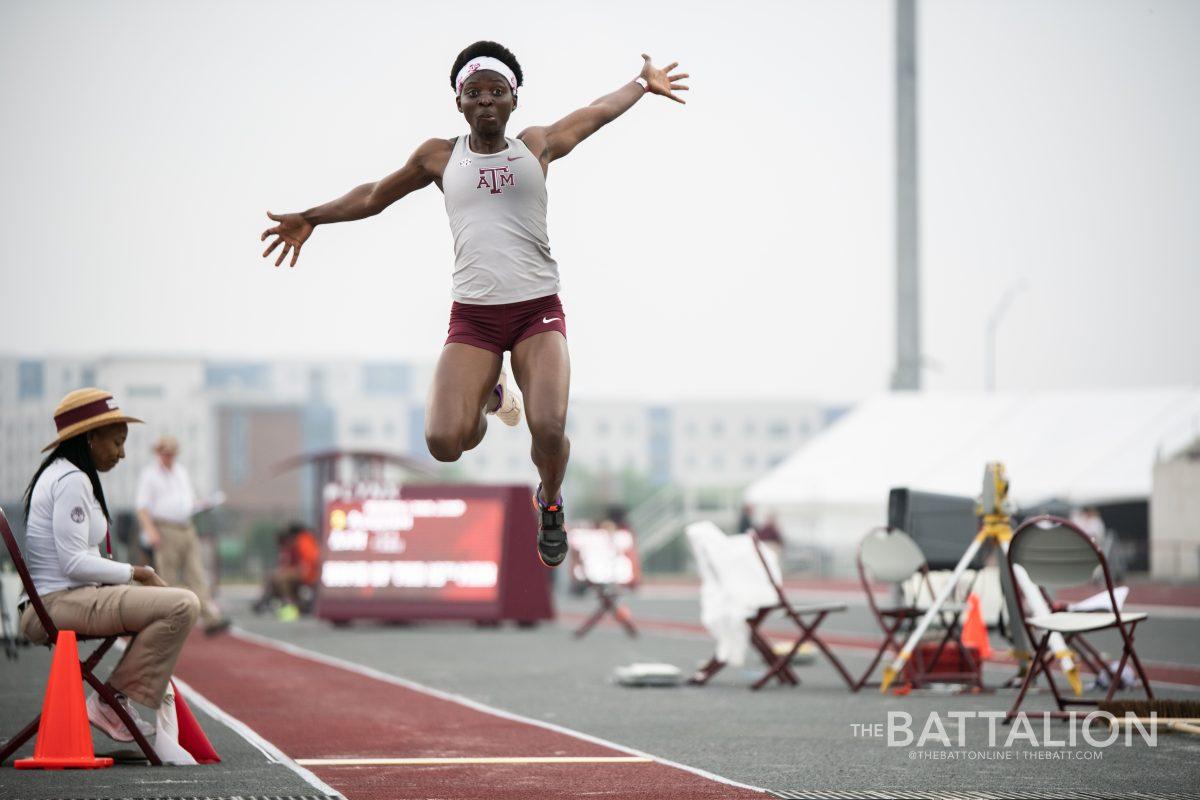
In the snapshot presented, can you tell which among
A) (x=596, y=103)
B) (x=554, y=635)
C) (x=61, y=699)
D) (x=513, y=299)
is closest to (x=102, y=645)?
(x=61, y=699)

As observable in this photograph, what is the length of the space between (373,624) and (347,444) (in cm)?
9259

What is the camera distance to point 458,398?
282 inches

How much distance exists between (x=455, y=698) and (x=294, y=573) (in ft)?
48.8

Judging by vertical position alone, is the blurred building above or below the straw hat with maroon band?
below

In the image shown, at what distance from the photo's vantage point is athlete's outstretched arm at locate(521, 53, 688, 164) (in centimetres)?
735

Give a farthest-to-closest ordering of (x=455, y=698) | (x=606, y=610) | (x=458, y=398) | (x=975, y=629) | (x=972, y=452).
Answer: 1. (x=972, y=452)
2. (x=606, y=610)
3. (x=975, y=629)
4. (x=455, y=698)
5. (x=458, y=398)

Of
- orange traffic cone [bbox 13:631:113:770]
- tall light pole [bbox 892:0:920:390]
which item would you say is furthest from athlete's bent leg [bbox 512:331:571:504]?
tall light pole [bbox 892:0:920:390]

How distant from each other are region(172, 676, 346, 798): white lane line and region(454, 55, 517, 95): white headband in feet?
10.1

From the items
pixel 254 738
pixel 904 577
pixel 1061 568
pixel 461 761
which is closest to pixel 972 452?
pixel 904 577

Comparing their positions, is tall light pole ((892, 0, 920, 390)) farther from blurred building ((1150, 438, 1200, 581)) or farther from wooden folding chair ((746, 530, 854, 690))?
blurred building ((1150, 438, 1200, 581))

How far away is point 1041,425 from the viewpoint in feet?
128

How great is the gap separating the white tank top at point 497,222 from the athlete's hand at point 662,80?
869 millimetres

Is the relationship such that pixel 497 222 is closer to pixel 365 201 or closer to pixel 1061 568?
pixel 365 201

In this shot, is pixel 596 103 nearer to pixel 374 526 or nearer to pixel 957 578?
pixel 957 578
